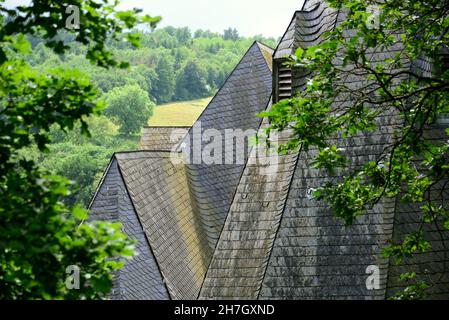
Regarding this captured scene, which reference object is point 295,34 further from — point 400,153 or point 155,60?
point 155,60

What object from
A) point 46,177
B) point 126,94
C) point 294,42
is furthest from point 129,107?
point 46,177

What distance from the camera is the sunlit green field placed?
114 m

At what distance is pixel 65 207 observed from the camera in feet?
33.9

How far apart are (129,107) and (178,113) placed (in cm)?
645

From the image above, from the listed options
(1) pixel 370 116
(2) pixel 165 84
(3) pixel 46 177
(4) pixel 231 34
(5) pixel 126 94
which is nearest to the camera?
(3) pixel 46 177

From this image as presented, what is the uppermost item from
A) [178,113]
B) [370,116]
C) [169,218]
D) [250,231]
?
[370,116]

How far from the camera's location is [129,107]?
373ft

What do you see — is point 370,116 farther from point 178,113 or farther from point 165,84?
point 165,84

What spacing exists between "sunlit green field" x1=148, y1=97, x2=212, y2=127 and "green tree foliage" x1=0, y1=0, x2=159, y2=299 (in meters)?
101

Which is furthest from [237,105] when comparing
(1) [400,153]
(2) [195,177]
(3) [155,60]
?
(3) [155,60]

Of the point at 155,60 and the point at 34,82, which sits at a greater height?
the point at 34,82

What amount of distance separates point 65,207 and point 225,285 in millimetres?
11161

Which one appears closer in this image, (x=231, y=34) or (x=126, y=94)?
(x=126, y=94)
